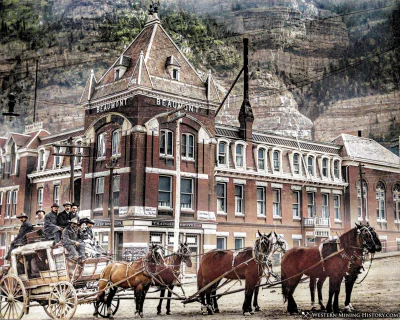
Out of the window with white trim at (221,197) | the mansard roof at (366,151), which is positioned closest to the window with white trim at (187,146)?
the window with white trim at (221,197)

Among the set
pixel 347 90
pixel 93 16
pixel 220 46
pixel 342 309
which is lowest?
pixel 342 309

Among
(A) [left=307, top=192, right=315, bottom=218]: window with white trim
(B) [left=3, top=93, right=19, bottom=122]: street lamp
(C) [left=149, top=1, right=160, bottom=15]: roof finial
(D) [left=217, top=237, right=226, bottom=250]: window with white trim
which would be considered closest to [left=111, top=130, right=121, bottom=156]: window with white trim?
(C) [left=149, top=1, right=160, bottom=15]: roof finial

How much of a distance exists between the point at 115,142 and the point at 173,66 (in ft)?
8.98

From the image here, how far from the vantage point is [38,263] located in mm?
11586

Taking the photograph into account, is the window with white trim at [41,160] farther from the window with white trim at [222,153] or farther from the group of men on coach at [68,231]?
the group of men on coach at [68,231]

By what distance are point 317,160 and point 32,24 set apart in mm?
9851

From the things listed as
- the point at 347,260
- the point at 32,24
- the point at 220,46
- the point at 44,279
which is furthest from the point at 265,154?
the point at 32,24

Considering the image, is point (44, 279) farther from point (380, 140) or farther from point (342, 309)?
point (380, 140)

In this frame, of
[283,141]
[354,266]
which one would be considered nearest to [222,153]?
[283,141]

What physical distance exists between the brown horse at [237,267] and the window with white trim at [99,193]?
4790 millimetres

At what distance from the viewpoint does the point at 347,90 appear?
13.2 meters

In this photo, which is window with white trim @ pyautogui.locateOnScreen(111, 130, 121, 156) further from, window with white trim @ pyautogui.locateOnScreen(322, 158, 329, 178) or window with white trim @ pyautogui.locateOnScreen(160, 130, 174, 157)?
window with white trim @ pyautogui.locateOnScreen(322, 158, 329, 178)

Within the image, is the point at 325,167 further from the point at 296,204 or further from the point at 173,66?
the point at 173,66

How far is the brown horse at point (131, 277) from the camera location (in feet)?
37.8
